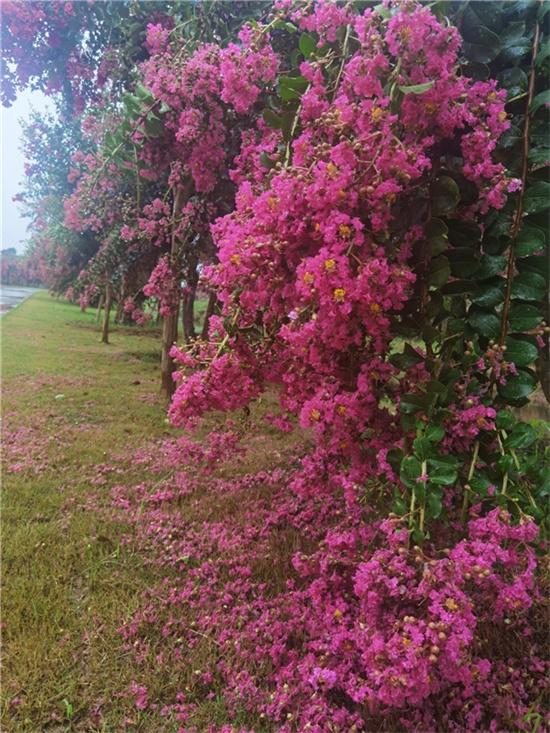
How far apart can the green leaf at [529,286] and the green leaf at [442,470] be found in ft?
1.36

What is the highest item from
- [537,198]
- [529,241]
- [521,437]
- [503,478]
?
[537,198]

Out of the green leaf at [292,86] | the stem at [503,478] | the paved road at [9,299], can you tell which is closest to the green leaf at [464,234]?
the stem at [503,478]

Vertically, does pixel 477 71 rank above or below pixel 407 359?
above

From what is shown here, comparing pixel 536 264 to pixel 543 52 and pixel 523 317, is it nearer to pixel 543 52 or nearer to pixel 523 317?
pixel 523 317

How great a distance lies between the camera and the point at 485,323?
1.23m

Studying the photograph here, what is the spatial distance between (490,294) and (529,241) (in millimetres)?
144

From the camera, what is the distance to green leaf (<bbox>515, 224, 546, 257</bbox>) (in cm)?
119

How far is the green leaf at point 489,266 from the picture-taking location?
1.23 m

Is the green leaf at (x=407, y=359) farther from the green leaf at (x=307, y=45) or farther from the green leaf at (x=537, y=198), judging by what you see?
the green leaf at (x=307, y=45)

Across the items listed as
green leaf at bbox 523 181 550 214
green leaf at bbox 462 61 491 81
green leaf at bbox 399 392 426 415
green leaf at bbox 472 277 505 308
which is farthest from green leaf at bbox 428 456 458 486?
green leaf at bbox 462 61 491 81

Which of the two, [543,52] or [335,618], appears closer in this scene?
[543,52]

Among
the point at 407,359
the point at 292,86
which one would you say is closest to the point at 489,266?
the point at 407,359

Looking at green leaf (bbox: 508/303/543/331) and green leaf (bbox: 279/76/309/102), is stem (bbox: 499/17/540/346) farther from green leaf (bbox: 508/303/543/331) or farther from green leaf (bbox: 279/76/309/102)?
green leaf (bbox: 279/76/309/102)

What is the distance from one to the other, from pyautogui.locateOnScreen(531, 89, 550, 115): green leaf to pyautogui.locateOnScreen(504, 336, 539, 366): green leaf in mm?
535
